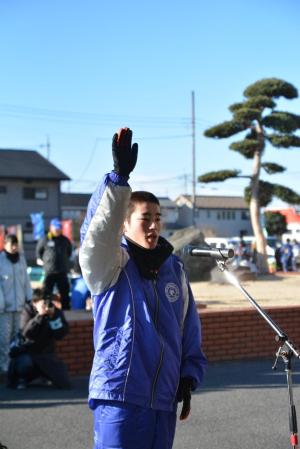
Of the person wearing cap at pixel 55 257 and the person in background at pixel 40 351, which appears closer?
the person in background at pixel 40 351

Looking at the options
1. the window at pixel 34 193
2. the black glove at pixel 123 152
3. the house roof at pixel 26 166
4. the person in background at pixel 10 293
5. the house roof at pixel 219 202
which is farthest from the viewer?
the house roof at pixel 219 202

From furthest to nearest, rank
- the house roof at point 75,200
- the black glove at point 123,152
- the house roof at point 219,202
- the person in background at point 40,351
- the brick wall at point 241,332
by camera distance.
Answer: the house roof at point 219,202, the house roof at point 75,200, the brick wall at point 241,332, the person in background at point 40,351, the black glove at point 123,152

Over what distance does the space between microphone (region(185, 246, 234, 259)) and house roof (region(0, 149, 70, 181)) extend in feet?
146

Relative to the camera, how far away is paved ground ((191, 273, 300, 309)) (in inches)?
509

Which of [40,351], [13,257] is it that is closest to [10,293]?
[13,257]

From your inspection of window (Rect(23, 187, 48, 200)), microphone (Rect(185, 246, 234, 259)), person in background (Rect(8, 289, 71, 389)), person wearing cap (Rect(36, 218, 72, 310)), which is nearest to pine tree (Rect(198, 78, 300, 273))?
person wearing cap (Rect(36, 218, 72, 310))

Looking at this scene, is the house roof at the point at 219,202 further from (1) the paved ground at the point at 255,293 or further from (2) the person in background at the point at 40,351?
(2) the person in background at the point at 40,351

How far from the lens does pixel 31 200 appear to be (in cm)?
4712

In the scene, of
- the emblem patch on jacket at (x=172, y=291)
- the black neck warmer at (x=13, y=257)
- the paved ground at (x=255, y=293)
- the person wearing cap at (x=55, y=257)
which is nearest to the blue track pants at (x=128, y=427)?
the emblem patch on jacket at (x=172, y=291)

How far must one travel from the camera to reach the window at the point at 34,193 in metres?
47.2

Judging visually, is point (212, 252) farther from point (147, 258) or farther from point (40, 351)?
point (40, 351)

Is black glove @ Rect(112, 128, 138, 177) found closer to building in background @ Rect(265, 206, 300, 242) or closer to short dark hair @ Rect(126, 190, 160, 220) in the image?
short dark hair @ Rect(126, 190, 160, 220)

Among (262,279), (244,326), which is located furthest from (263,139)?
(244,326)

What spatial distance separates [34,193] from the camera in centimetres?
4759
